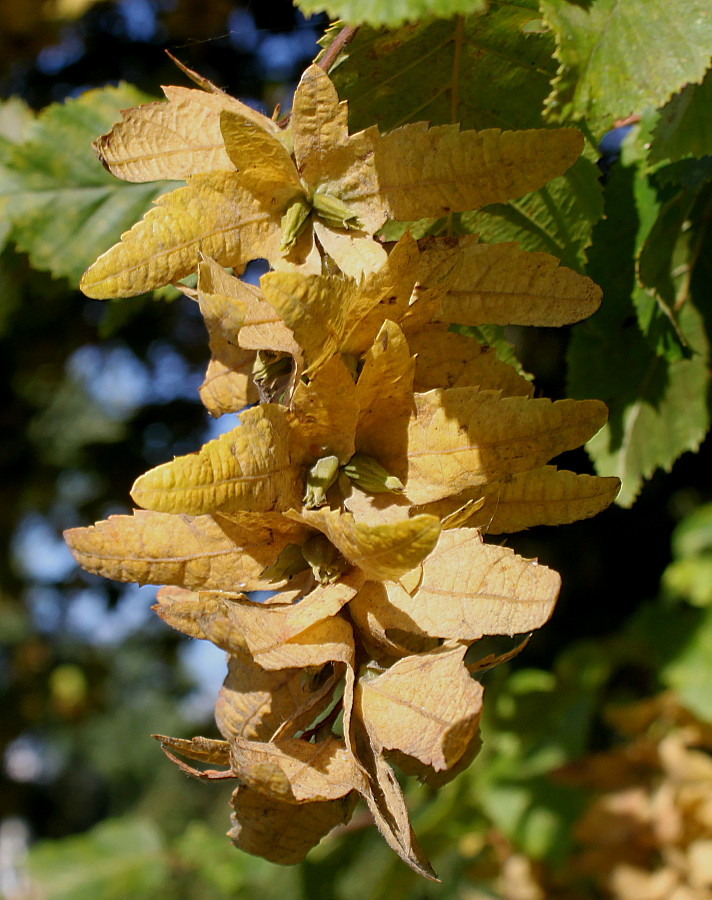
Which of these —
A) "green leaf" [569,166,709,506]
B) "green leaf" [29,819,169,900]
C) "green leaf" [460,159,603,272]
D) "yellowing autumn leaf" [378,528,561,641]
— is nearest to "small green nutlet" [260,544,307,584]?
"yellowing autumn leaf" [378,528,561,641]

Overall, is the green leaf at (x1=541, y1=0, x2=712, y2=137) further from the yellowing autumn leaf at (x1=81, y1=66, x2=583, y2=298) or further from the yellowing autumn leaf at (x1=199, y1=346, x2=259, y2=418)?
the yellowing autumn leaf at (x1=199, y1=346, x2=259, y2=418)

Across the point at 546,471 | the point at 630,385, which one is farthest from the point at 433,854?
the point at 546,471

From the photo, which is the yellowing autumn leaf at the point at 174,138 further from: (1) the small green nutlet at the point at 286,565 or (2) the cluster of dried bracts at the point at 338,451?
(1) the small green nutlet at the point at 286,565

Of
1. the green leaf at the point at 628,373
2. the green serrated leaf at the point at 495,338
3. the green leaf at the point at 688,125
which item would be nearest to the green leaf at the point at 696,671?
the green leaf at the point at 628,373

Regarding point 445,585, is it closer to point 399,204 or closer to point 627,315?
point 399,204

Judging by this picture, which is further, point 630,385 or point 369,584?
point 630,385

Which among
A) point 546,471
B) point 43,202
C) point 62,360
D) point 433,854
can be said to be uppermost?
point 546,471

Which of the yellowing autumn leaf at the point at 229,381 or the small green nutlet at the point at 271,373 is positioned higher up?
the small green nutlet at the point at 271,373
